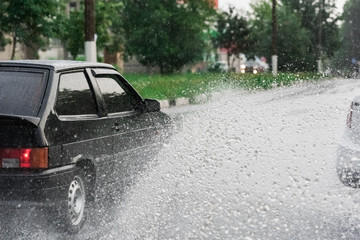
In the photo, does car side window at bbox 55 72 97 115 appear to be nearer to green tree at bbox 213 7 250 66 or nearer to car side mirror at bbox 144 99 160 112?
car side mirror at bbox 144 99 160 112

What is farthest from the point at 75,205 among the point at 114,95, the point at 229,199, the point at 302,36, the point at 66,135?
the point at 302,36

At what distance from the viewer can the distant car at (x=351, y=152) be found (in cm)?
662

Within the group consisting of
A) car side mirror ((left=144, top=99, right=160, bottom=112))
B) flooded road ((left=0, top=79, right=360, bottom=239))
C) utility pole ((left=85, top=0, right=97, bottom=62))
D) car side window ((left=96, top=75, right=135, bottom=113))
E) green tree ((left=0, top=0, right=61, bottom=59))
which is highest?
green tree ((left=0, top=0, right=61, bottom=59))

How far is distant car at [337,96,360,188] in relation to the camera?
662 cm

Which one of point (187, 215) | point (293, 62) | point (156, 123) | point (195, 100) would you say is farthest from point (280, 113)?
point (293, 62)

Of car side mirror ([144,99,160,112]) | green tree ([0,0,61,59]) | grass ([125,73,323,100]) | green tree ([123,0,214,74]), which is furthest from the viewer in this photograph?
green tree ([123,0,214,74])

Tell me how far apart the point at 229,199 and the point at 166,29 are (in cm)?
5014

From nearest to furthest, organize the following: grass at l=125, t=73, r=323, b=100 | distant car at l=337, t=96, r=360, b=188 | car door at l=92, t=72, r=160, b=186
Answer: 1. car door at l=92, t=72, r=160, b=186
2. distant car at l=337, t=96, r=360, b=188
3. grass at l=125, t=73, r=323, b=100

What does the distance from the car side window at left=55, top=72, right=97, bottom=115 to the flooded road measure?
2.70 ft

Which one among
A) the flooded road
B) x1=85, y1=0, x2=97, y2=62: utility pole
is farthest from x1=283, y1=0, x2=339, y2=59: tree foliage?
the flooded road

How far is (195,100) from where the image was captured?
85.1 feet

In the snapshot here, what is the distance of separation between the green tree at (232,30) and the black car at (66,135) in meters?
60.0

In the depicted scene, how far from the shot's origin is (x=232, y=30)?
66.4 meters

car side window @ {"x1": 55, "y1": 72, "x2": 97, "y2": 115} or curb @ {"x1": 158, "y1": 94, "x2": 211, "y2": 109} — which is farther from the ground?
car side window @ {"x1": 55, "y1": 72, "x2": 97, "y2": 115}
